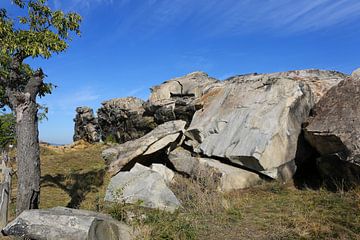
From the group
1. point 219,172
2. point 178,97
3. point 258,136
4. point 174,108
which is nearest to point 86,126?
point 178,97

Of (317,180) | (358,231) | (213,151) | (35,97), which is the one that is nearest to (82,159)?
(213,151)

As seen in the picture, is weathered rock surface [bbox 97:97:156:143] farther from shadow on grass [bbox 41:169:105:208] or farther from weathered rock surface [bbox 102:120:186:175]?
weathered rock surface [bbox 102:120:186:175]

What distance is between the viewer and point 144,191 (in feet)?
34.4

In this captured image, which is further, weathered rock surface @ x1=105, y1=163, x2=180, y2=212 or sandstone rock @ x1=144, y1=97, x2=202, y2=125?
sandstone rock @ x1=144, y1=97, x2=202, y2=125

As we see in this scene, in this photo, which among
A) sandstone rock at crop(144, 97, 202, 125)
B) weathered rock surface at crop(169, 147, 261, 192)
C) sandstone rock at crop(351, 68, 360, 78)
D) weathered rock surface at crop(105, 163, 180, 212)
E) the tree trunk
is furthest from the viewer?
sandstone rock at crop(144, 97, 202, 125)

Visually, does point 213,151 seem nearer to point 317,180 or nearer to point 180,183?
point 180,183

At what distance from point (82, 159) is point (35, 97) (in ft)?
42.9

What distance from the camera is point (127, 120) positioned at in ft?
Answer: 89.0

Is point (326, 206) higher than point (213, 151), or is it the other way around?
point (213, 151)

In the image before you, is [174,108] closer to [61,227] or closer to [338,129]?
[338,129]

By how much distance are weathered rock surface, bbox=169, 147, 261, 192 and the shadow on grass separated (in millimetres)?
3654

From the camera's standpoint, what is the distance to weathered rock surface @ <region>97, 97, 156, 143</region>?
23.8 metres

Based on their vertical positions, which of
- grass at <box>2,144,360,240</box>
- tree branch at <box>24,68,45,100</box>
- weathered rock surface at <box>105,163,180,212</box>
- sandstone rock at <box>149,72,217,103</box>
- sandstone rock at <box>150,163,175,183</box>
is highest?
sandstone rock at <box>149,72,217,103</box>

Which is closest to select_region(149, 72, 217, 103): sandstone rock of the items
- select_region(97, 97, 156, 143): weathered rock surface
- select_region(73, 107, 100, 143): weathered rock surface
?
select_region(97, 97, 156, 143): weathered rock surface
